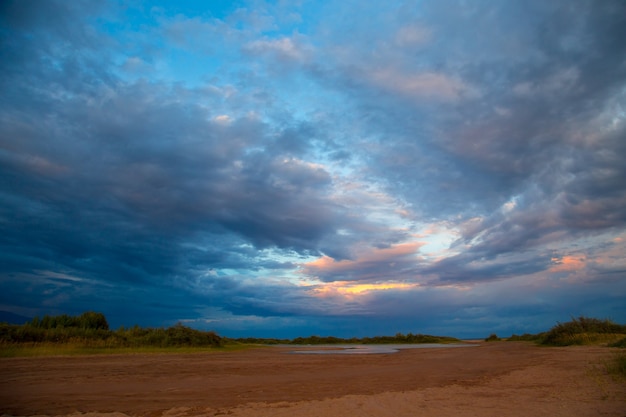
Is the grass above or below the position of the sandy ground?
above

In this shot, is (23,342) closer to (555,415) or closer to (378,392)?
(378,392)

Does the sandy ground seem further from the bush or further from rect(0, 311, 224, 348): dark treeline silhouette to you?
the bush

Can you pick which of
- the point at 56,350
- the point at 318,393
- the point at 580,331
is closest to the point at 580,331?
the point at 580,331

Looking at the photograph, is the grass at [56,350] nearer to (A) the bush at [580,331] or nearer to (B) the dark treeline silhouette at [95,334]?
(B) the dark treeline silhouette at [95,334]

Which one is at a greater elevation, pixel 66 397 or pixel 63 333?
pixel 63 333

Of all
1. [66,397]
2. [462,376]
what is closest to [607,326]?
[462,376]

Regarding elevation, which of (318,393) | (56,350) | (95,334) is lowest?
(318,393)

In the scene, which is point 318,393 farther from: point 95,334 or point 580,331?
point 580,331

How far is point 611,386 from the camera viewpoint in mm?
11375

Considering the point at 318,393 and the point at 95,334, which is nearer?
the point at 318,393

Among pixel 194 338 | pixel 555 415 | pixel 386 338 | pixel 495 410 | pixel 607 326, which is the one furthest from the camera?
pixel 386 338

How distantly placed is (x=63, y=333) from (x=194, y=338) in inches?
539

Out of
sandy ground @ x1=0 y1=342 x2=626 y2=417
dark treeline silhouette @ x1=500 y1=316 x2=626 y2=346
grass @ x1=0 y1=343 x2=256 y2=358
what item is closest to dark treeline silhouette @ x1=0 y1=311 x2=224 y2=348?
grass @ x1=0 y1=343 x2=256 y2=358

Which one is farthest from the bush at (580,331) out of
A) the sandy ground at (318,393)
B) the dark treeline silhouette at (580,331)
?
the sandy ground at (318,393)
